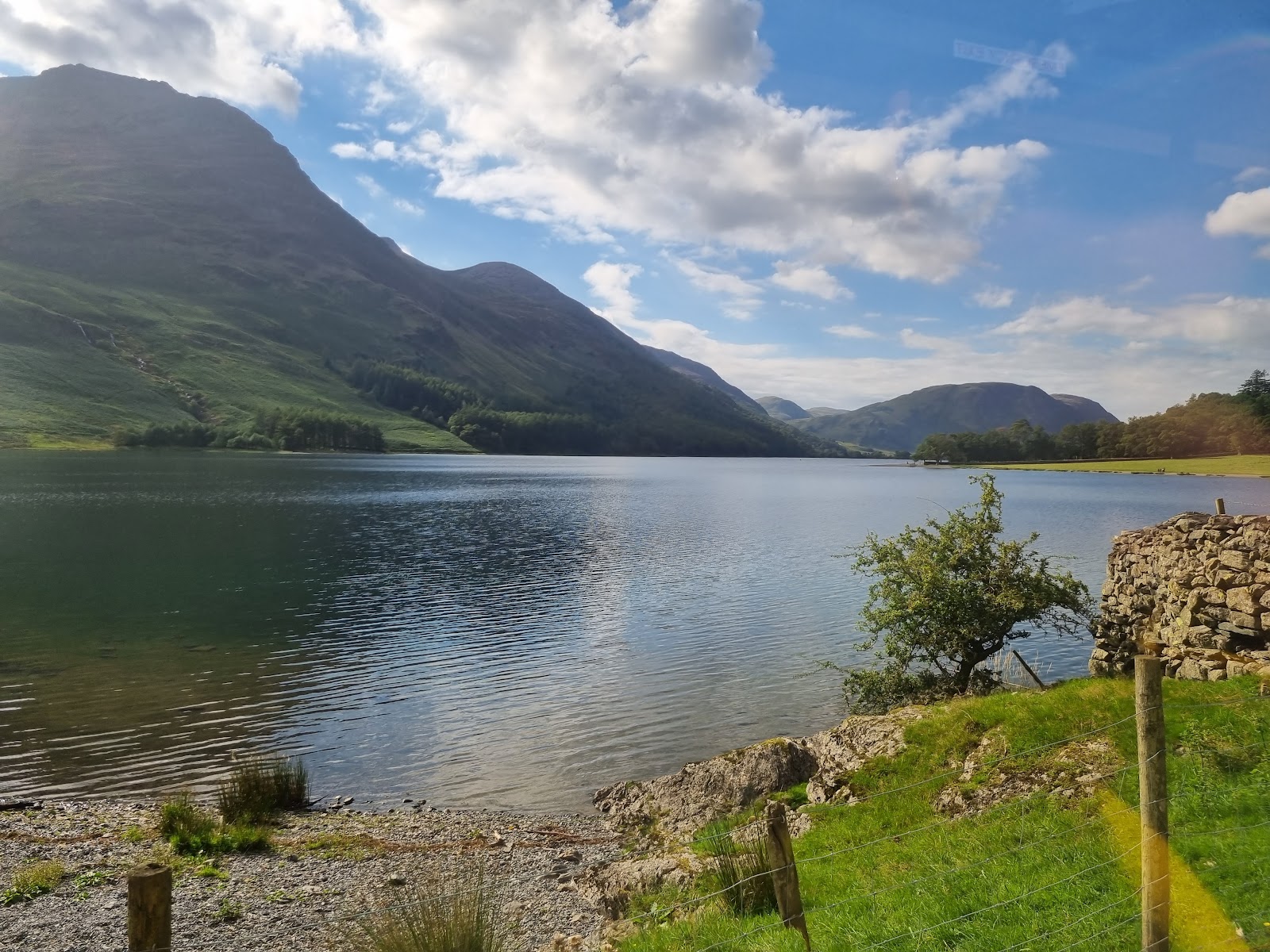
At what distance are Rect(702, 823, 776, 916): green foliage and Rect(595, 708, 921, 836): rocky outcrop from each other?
4.21 metres

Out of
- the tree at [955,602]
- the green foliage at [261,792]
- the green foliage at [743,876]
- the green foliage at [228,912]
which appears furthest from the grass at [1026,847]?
the green foliage at [261,792]

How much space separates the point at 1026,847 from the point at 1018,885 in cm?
130

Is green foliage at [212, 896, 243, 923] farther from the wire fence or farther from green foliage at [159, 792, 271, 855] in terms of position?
green foliage at [159, 792, 271, 855]

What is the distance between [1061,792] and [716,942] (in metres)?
6.61

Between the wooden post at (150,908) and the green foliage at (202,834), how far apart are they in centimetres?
1270

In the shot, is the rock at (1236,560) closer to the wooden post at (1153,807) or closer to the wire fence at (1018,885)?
the wire fence at (1018,885)

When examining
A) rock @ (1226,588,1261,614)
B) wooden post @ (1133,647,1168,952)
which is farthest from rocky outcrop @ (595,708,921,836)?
wooden post @ (1133,647,1168,952)

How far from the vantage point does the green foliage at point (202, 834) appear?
16641 millimetres

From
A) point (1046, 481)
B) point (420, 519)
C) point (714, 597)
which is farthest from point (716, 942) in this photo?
point (1046, 481)

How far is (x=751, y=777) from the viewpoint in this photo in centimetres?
1862

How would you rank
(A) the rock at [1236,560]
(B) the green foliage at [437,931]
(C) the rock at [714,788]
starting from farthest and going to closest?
(C) the rock at [714,788] < (A) the rock at [1236,560] < (B) the green foliage at [437,931]

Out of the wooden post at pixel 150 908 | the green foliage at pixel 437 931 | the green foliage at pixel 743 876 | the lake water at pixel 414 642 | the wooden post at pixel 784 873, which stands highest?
the wooden post at pixel 150 908

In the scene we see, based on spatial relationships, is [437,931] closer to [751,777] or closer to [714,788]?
[714,788]

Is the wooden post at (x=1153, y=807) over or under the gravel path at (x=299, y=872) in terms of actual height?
over
